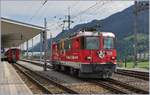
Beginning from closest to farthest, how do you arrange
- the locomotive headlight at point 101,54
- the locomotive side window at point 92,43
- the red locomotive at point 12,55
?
the locomotive headlight at point 101,54 < the locomotive side window at point 92,43 < the red locomotive at point 12,55

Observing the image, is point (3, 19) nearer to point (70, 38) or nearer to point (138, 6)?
point (70, 38)

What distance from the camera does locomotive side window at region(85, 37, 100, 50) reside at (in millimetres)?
24142

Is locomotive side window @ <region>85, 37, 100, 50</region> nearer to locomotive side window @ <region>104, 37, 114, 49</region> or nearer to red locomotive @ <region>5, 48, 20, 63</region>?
locomotive side window @ <region>104, 37, 114, 49</region>

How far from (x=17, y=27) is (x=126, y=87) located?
43.5 ft

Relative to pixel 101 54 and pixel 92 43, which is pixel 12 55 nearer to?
pixel 92 43

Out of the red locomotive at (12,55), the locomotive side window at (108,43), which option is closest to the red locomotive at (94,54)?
the locomotive side window at (108,43)

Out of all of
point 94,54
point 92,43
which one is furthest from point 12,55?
point 94,54

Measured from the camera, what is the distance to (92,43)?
79.6 feet

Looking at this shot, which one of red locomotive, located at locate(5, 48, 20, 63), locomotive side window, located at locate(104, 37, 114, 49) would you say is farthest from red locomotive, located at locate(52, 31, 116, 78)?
red locomotive, located at locate(5, 48, 20, 63)

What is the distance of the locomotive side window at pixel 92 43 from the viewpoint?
79.2 feet

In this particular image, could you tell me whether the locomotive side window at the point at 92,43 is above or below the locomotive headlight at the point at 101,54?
above

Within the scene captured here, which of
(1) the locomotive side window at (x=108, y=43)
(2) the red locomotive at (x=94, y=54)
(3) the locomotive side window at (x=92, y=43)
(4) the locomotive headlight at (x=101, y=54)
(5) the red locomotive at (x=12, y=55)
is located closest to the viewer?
(2) the red locomotive at (x=94, y=54)

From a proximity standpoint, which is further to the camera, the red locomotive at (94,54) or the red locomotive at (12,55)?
the red locomotive at (12,55)

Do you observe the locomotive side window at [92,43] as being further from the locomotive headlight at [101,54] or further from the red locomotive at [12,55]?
the red locomotive at [12,55]
